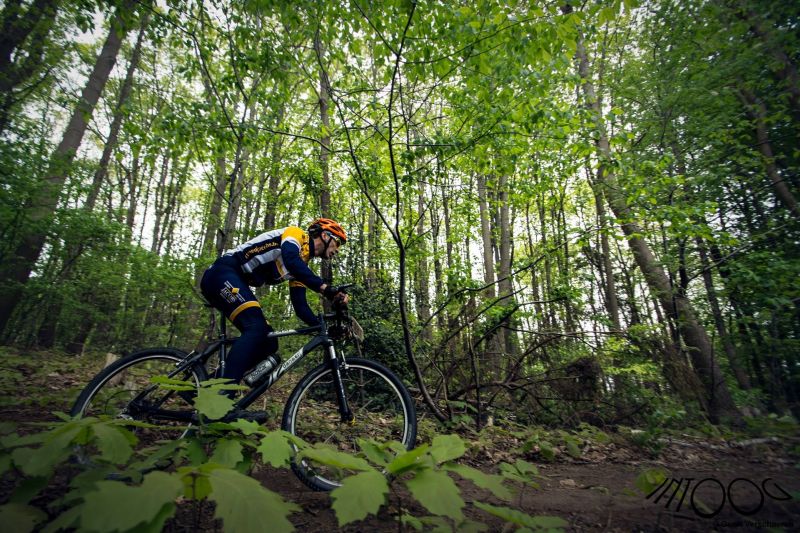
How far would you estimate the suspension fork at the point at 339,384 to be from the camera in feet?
9.95

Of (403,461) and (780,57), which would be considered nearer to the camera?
(403,461)

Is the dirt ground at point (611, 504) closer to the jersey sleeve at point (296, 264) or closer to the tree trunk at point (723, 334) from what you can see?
the jersey sleeve at point (296, 264)

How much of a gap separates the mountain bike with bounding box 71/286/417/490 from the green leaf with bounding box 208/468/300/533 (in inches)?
75.4

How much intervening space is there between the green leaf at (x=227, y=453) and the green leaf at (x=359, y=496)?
0.53 m

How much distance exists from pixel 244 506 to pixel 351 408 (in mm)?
2588

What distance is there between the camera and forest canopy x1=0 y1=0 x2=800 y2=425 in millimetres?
4383

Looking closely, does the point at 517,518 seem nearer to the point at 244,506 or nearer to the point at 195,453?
the point at 244,506

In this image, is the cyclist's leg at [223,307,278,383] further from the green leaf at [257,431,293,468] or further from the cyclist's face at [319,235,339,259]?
the green leaf at [257,431,293,468]

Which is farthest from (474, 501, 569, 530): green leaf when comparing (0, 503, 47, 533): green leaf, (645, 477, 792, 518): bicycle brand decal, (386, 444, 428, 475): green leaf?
(0, 503, 47, 533): green leaf

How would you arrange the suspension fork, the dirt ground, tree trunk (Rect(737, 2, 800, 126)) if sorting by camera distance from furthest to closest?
tree trunk (Rect(737, 2, 800, 126)), the suspension fork, the dirt ground

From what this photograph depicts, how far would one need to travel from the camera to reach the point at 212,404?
1.30 m

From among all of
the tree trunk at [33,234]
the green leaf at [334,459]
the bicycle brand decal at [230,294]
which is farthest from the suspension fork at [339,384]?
the tree trunk at [33,234]

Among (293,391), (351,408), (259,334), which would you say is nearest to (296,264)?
(259,334)

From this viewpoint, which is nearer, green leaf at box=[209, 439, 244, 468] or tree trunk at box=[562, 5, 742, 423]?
green leaf at box=[209, 439, 244, 468]
